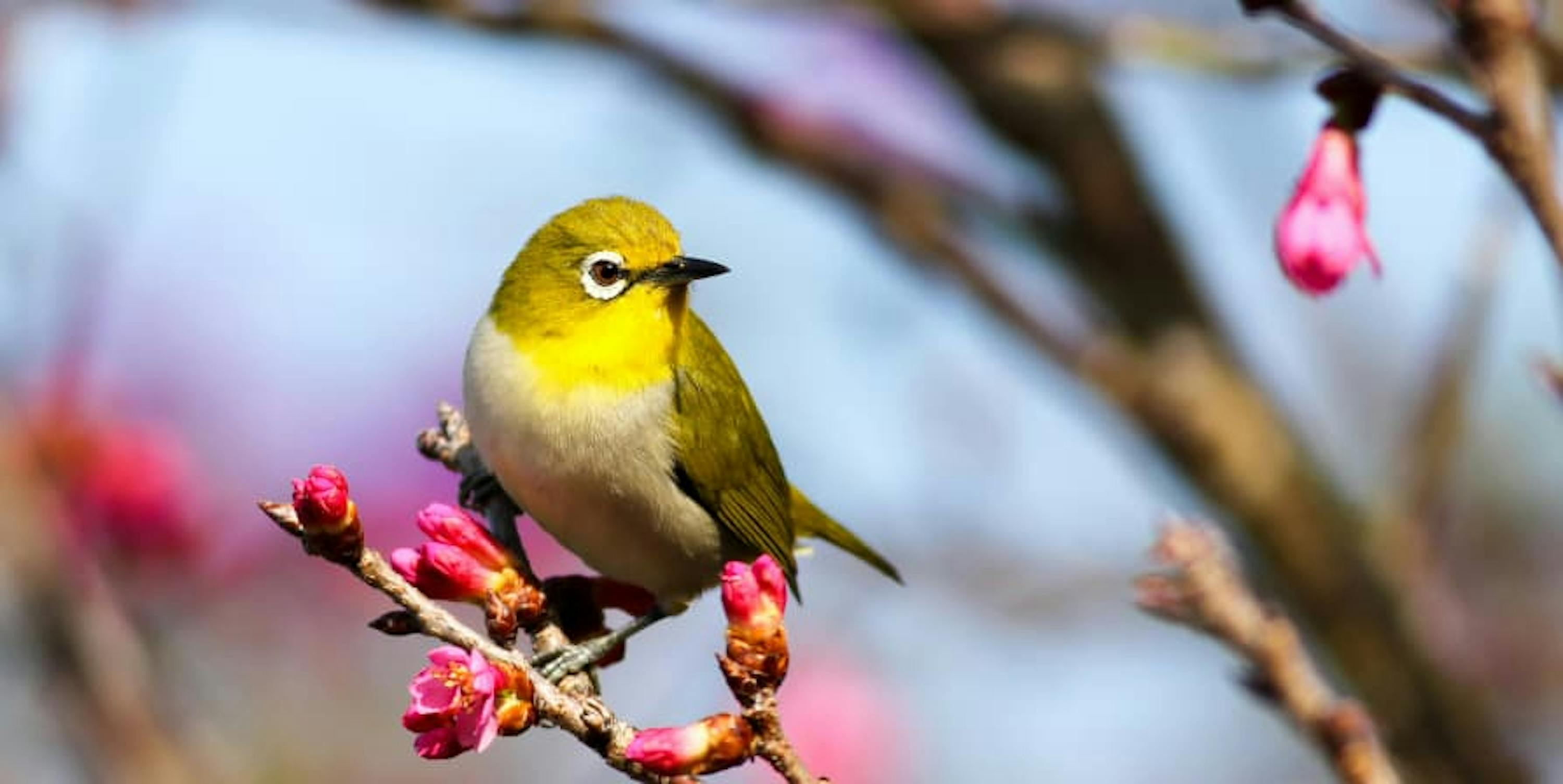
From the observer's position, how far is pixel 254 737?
5.88m

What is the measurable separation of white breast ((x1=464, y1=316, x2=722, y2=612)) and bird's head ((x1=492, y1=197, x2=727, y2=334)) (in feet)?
0.35

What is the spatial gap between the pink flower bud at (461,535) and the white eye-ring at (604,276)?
873 millimetres

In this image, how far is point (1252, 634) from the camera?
219 centimetres

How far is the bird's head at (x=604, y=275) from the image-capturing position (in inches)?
140

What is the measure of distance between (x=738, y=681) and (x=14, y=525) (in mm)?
1717

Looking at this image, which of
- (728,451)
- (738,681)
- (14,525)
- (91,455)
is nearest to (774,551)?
(728,451)

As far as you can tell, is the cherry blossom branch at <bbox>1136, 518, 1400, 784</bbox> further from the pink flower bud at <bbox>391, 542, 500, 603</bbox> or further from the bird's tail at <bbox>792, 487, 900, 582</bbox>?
the bird's tail at <bbox>792, 487, 900, 582</bbox>

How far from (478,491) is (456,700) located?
1128mm

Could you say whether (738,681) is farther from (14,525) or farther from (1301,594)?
(1301,594)

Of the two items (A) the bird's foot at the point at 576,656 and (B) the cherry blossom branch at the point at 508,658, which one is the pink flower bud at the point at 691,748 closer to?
(B) the cherry blossom branch at the point at 508,658

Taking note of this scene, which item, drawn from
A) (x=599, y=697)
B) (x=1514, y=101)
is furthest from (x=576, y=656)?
(x=1514, y=101)

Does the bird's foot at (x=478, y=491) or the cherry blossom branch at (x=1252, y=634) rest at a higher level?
the bird's foot at (x=478, y=491)

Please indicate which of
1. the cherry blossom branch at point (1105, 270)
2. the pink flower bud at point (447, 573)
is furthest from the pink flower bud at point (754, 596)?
the cherry blossom branch at point (1105, 270)

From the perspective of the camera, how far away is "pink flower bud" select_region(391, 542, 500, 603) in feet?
8.85
